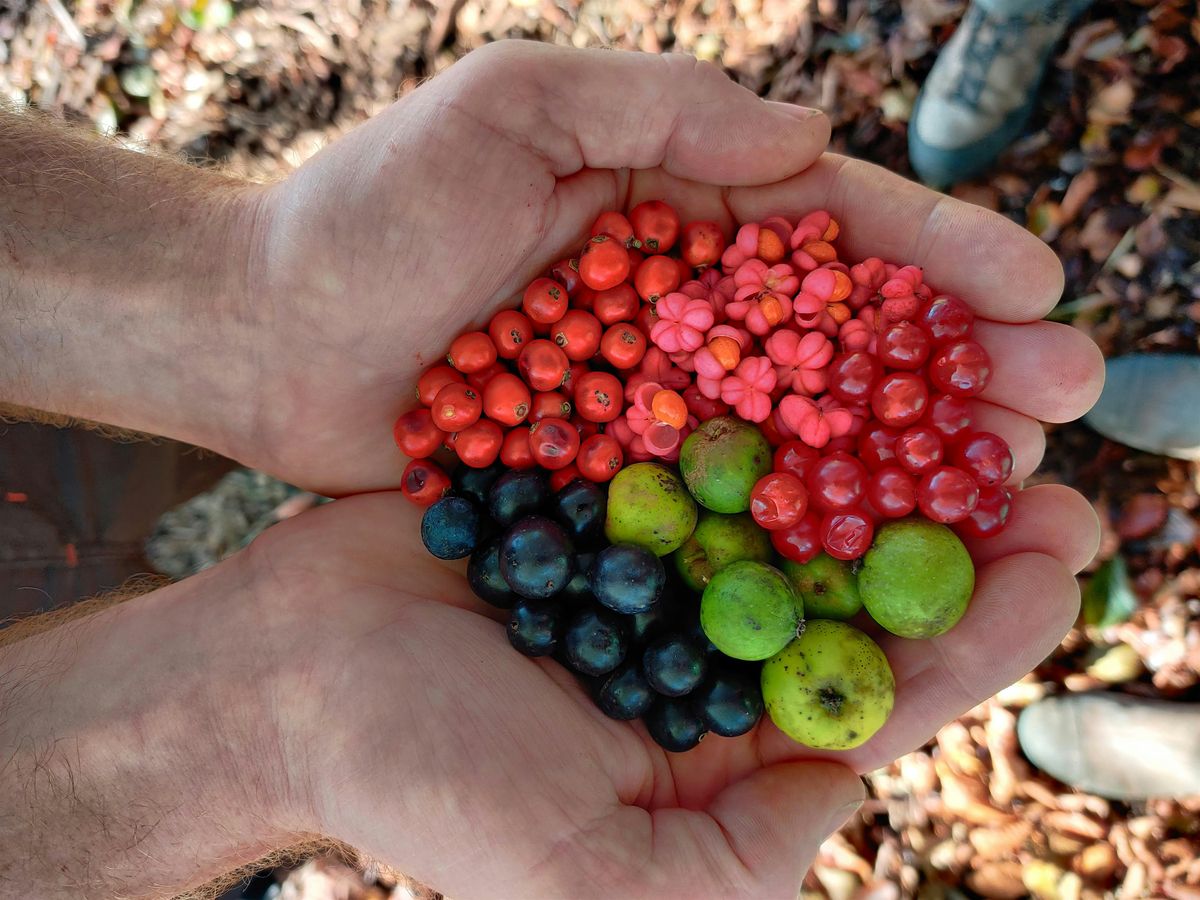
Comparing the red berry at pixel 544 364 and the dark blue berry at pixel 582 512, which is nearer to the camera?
the dark blue berry at pixel 582 512

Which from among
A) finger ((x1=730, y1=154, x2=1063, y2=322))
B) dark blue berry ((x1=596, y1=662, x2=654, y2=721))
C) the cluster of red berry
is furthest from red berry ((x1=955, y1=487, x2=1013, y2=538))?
dark blue berry ((x1=596, y1=662, x2=654, y2=721))

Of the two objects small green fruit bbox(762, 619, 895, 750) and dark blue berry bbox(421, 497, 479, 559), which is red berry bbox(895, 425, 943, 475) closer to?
small green fruit bbox(762, 619, 895, 750)

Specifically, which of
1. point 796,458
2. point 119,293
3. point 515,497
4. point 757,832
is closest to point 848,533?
point 796,458

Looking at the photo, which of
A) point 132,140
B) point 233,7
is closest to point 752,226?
point 132,140

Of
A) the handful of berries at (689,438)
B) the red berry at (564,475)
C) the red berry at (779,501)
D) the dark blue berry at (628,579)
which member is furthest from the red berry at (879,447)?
the red berry at (564,475)

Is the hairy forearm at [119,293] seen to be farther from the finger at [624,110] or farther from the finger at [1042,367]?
the finger at [1042,367]

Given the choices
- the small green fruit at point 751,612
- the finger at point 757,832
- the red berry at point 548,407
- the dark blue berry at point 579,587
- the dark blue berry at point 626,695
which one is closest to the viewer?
the finger at point 757,832
